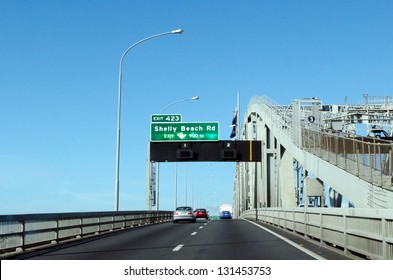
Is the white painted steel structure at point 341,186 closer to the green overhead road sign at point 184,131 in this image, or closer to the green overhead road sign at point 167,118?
the green overhead road sign at point 184,131

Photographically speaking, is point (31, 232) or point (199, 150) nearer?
point (31, 232)

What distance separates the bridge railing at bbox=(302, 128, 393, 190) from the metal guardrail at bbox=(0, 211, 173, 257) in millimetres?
11665

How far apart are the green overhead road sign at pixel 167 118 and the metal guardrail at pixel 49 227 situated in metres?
18.2

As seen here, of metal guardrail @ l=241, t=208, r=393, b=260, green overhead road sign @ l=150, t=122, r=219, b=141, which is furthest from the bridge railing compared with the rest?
green overhead road sign @ l=150, t=122, r=219, b=141

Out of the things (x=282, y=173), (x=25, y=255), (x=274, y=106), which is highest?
(x=274, y=106)

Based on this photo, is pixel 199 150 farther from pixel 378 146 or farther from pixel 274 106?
pixel 378 146

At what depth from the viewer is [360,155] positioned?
75.8ft

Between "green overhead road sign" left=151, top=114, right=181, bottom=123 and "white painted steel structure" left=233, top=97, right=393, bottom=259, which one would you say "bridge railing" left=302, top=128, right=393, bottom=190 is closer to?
"white painted steel structure" left=233, top=97, right=393, bottom=259

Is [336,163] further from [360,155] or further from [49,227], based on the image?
[49,227]

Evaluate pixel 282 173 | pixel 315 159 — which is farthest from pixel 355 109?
pixel 315 159

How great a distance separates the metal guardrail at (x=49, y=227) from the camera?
48.7ft

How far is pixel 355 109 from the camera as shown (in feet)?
217

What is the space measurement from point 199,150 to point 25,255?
3332cm

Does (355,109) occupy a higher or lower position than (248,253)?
higher
